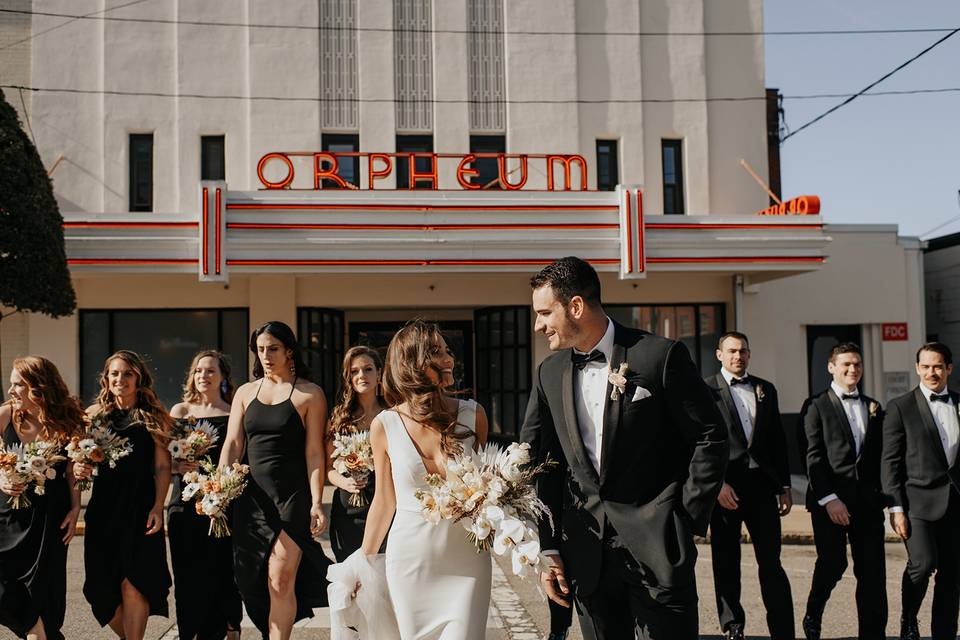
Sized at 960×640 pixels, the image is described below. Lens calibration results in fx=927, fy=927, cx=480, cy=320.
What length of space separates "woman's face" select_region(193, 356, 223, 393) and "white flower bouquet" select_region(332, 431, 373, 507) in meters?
1.18

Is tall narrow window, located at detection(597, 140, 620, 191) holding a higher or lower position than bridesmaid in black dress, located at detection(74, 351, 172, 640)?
higher

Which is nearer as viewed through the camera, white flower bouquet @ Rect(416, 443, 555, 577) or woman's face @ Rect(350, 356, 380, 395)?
white flower bouquet @ Rect(416, 443, 555, 577)

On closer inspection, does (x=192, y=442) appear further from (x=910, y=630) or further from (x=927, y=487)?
(x=910, y=630)

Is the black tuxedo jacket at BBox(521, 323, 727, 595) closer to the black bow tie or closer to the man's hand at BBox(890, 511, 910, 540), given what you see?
Result: the black bow tie

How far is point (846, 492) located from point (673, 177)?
36.0 ft

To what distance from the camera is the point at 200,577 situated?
238 inches

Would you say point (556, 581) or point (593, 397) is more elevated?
point (593, 397)

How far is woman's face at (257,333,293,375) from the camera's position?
5.80 meters

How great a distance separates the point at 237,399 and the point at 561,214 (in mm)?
9092

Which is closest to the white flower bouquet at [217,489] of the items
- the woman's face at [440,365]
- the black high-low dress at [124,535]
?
the black high-low dress at [124,535]

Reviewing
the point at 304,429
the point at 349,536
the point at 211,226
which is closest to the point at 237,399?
the point at 304,429

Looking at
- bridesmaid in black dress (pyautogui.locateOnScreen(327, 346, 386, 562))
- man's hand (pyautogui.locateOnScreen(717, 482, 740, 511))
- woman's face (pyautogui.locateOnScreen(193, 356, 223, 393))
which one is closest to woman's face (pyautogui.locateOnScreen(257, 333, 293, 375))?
bridesmaid in black dress (pyautogui.locateOnScreen(327, 346, 386, 562))

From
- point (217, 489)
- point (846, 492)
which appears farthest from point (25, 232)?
point (846, 492)

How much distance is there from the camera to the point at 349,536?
6.33m
